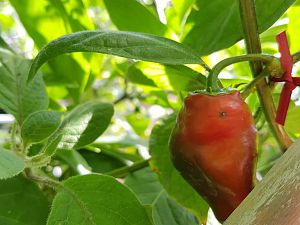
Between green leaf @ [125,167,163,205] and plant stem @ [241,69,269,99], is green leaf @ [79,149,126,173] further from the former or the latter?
plant stem @ [241,69,269,99]

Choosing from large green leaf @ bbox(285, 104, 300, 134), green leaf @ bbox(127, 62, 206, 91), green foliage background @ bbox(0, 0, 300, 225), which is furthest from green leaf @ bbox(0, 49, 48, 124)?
large green leaf @ bbox(285, 104, 300, 134)

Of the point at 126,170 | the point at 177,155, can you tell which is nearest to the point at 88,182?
the point at 177,155

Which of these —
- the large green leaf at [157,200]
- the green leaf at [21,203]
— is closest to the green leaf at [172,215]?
the large green leaf at [157,200]

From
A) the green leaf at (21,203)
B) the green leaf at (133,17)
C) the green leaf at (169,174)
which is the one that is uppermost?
the green leaf at (133,17)

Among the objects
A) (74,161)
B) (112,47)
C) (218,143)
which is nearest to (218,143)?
(218,143)

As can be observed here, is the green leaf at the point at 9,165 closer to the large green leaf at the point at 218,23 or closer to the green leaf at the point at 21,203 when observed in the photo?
the green leaf at the point at 21,203

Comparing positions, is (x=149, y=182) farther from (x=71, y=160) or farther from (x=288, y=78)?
(x=288, y=78)

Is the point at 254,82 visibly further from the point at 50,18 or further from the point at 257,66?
the point at 50,18
